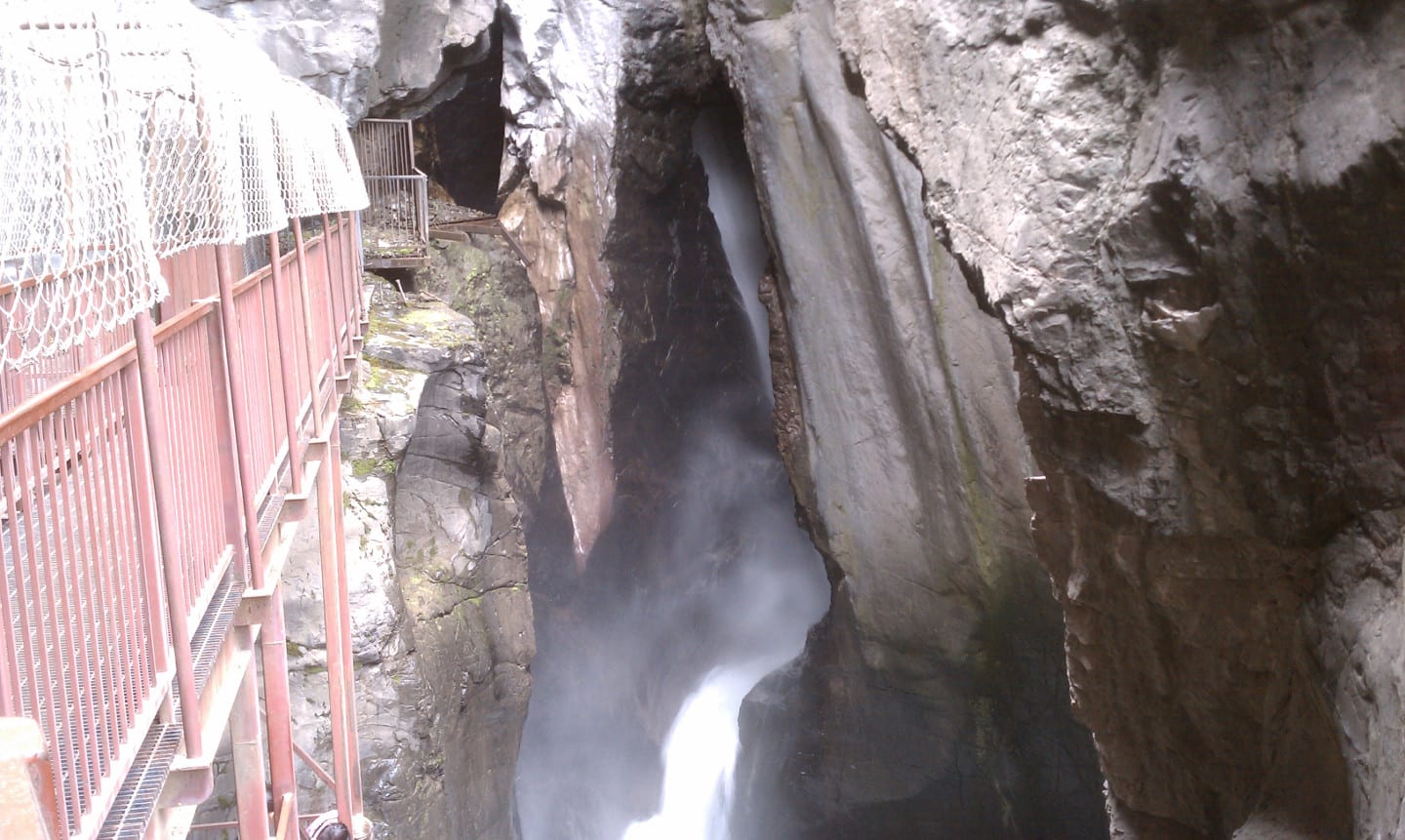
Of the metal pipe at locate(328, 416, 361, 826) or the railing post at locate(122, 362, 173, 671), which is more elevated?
the railing post at locate(122, 362, 173, 671)

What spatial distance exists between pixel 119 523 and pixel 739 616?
12444 millimetres

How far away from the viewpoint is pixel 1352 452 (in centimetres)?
336

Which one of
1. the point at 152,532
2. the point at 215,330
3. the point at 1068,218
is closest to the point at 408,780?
the point at 215,330

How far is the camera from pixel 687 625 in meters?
15.0

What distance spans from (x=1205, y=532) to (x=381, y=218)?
40.7 feet

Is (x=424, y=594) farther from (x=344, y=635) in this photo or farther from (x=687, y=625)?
(x=687, y=625)

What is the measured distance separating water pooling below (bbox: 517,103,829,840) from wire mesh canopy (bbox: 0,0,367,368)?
10.1 metres

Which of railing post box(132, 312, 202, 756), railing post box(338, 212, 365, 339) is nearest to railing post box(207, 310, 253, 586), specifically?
railing post box(132, 312, 202, 756)

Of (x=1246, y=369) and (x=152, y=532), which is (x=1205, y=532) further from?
(x=152, y=532)

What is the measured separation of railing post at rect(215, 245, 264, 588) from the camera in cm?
413

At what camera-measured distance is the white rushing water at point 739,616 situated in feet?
43.6

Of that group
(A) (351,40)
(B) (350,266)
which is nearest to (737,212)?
(A) (351,40)

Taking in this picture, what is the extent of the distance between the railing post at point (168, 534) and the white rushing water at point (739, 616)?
34.2 ft

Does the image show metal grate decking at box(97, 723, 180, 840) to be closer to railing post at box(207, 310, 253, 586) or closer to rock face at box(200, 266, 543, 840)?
railing post at box(207, 310, 253, 586)
